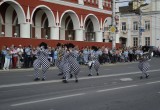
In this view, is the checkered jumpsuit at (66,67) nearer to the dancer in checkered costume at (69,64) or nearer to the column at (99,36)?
the dancer in checkered costume at (69,64)

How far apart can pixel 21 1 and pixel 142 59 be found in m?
19.1

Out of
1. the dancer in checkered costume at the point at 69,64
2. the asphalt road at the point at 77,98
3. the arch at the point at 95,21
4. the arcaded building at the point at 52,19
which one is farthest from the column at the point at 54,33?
the asphalt road at the point at 77,98

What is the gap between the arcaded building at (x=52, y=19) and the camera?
35.6 m

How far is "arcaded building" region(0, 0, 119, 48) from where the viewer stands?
1403 inches

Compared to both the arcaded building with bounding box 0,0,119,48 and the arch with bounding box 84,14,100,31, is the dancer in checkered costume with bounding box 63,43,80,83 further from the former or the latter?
the arch with bounding box 84,14,100,31

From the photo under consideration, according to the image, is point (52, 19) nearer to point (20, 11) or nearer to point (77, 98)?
point (20, 11)

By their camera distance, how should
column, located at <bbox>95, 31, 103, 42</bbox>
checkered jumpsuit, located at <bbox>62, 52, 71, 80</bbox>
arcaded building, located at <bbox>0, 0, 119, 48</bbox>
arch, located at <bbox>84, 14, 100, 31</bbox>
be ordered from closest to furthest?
1. checkered jumpsuit, located at <bbox>62, 52, 71, 80</bbox>
2. arcaded building, located at <bbox>0, 0, 119, 48</bbox>
3. arch, located at <bbox>84, 14, 100, 31</bbox>
4. column, located at <bbox>95, 31, 103, 42</bbox>

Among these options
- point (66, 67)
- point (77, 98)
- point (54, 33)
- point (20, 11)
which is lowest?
point (77, 98)

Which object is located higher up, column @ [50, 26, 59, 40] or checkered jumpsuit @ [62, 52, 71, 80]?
column @ [50, 26, 59, 40]

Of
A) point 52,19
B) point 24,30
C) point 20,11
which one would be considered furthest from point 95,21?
point 20,11

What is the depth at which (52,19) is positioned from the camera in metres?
39.6

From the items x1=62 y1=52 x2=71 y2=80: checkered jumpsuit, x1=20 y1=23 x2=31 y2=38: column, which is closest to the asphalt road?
x1=62 y1=52 x2=71 y2=80: checkered jumpsuit

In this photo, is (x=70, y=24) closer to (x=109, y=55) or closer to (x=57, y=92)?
(x=109, y=55)

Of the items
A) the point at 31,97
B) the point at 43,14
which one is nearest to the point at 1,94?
the point at 31,97
